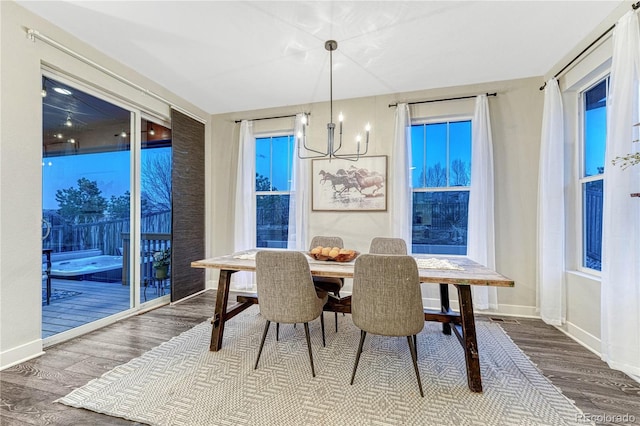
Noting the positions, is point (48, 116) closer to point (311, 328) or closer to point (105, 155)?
point (105, 155)

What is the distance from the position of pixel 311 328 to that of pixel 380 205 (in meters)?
1.79

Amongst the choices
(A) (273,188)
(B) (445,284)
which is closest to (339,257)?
(B) (445,284)

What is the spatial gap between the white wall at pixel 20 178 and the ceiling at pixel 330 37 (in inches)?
11.6

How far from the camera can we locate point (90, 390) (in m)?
1.77

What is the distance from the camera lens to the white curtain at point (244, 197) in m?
4.12

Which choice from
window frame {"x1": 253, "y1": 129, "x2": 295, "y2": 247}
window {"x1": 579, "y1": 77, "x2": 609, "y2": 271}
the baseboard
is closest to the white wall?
the baseboard

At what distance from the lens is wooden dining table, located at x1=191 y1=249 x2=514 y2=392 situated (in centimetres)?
178

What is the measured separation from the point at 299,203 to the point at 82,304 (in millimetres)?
2672

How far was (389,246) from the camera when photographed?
9.14ft

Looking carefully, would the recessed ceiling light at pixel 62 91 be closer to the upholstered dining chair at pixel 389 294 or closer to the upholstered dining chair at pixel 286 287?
the upholstered dining chair at pixel 286 287

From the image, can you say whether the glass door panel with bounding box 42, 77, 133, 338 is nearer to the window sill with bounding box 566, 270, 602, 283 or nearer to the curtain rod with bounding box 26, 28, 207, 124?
the curtain rod with bounding box 26, 28, 207, 124

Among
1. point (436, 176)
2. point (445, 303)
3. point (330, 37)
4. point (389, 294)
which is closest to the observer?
point (389, 294)

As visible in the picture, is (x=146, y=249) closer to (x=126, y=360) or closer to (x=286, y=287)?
(x=126, y=360)

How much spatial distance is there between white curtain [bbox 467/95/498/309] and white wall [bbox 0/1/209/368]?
4.31 meters
